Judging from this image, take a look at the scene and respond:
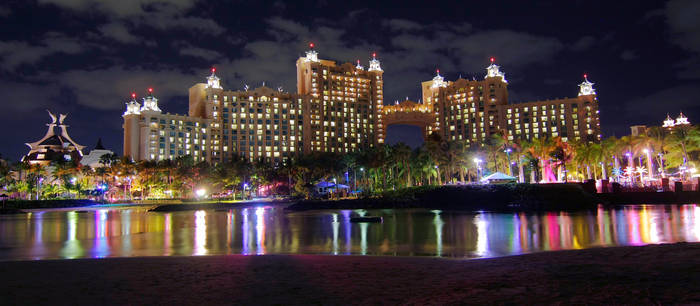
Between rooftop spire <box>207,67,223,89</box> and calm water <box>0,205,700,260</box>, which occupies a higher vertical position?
rooftop spire <box>207,67,223,89</box>

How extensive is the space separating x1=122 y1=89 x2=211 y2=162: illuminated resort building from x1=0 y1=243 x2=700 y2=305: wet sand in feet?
541

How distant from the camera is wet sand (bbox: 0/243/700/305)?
9.44 m

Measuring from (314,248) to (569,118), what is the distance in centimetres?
19908

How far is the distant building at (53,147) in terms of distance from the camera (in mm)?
155250

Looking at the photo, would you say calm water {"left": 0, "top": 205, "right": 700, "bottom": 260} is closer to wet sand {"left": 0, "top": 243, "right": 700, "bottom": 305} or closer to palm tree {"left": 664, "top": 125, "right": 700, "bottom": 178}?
wet sand {"left": 0, "top": 243, "right": 700, "bottom": 305}

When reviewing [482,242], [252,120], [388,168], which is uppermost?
[252,120]

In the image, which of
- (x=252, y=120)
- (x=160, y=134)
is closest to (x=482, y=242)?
(x=160, y=134)

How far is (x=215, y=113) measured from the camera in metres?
187

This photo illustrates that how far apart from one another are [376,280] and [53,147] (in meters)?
181

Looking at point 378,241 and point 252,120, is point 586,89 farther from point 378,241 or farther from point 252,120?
point 378,241

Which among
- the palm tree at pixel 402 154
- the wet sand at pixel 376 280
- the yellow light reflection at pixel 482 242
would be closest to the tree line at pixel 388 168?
the palm tree at pixel 402 154

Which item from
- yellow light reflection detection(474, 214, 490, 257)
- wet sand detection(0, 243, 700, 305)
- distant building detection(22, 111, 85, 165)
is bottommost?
yellow light reflection detection(474, 214, 490, 257)

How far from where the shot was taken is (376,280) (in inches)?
499

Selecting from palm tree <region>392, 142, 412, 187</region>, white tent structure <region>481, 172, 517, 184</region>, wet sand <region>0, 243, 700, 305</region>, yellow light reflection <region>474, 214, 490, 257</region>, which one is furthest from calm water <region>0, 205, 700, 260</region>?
palm tree <region>392, 142, 412, 187</region>
